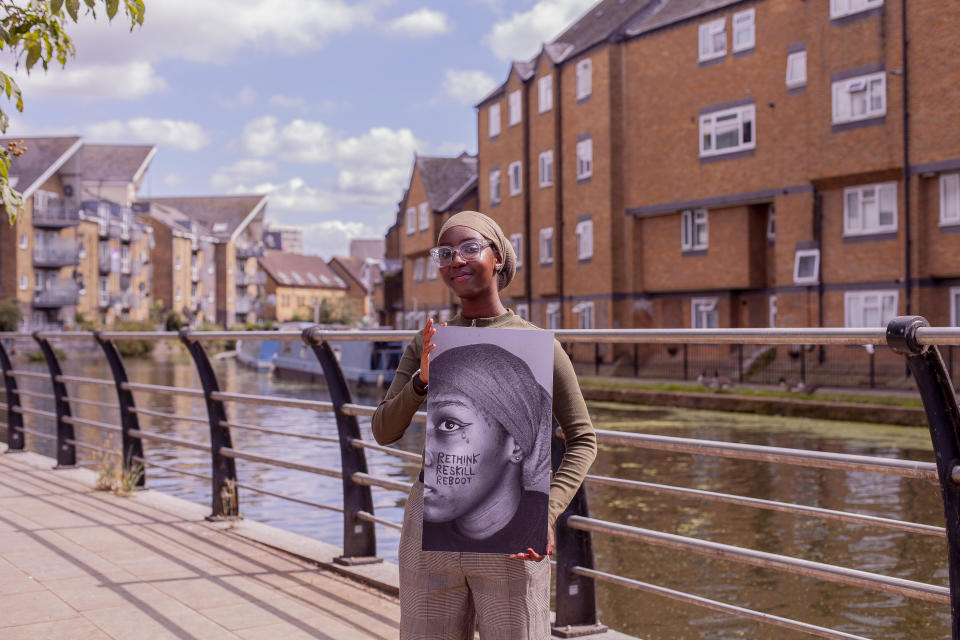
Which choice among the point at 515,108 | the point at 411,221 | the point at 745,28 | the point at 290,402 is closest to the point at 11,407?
the point at 290,402

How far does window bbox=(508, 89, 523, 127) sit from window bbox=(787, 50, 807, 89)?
14.4m

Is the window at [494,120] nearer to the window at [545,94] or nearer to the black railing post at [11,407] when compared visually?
the window at [545,94]

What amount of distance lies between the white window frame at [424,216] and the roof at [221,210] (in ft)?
169

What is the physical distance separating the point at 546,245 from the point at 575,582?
37.2 metres

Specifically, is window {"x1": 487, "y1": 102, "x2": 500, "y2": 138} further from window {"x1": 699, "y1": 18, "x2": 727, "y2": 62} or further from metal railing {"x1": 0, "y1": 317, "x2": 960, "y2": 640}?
metal railing {"x1": 0, "y1": 317, "x2": 960, "y2": 640}

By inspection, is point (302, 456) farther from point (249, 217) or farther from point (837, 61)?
point (249, 217)

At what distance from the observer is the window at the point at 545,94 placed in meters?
40.4

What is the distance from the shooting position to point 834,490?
43.3ft

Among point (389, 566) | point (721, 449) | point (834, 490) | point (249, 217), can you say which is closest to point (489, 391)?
point (721, 449)

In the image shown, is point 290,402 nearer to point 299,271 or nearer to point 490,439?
point 490,439

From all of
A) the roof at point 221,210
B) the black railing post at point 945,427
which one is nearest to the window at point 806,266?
the black railing post at point 945,427

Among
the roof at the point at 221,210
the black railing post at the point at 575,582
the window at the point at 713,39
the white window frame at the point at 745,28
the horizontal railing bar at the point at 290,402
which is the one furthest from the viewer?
the roof at the point at 221,210

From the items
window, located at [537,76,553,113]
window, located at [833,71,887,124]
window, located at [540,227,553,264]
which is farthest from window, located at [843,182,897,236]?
window, located at [537,76,553,113]

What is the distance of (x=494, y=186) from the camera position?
45.7m
